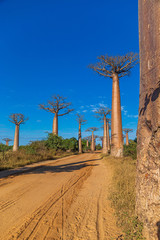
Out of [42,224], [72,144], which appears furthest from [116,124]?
[72,144]

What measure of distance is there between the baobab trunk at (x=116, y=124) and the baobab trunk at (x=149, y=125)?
9.33 metres

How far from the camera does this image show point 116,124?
38.5 feet

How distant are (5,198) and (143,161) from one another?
3.24m

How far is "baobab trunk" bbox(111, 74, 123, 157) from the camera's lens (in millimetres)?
11398

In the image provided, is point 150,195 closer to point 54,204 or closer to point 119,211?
point 119,211

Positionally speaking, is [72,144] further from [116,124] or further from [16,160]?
[16,160]

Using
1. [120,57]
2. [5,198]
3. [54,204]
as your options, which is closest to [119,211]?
[54,204]

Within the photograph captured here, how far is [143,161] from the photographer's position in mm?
2199

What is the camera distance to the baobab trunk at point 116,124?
37.4 feet

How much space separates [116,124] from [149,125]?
9748 millimetres

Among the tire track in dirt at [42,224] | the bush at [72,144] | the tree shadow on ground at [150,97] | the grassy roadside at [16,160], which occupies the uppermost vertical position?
the tree shadow on ground at [150,97]

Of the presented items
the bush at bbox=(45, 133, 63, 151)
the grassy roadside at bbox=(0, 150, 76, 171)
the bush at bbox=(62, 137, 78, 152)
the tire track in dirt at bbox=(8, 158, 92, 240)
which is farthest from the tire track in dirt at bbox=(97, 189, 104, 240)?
the bush at bbox=(62, 137, 78, 152)

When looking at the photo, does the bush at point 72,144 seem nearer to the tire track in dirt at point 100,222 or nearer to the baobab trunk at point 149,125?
the tire track in dirt at point 100,222

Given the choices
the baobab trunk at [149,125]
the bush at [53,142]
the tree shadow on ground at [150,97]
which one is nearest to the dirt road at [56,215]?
the baobab trunk at [149,125]
